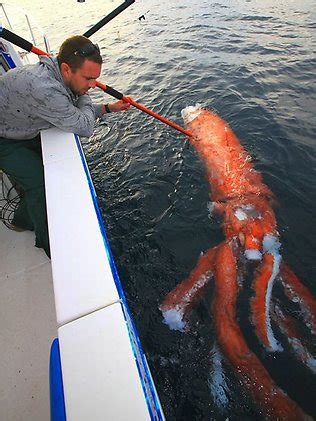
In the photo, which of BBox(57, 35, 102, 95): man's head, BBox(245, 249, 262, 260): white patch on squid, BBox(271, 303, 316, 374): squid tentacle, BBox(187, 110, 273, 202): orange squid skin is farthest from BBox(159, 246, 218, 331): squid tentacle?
BBox(57, 35, 102, 95): man's head

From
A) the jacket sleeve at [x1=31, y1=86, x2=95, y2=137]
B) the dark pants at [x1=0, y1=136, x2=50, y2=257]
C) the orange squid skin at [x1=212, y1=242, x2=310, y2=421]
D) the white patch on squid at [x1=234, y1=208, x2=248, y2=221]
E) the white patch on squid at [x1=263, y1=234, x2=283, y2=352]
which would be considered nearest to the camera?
the orange squid skin at [x1=212, y1=242, x2=310, y2=421]

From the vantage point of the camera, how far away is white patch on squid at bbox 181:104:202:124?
6.06 m

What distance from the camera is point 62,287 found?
177cm

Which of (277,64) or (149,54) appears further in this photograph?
(149,54)

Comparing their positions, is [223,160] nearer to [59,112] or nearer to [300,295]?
[300,295]

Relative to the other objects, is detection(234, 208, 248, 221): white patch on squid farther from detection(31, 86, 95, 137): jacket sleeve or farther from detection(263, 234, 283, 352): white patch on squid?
detection(31, 86, 95, 137): jacket sleeve

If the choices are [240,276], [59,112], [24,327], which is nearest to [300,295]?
[240,276]

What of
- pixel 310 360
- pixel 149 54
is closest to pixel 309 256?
pixel 310 360

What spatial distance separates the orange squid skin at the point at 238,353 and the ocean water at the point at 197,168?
8cm

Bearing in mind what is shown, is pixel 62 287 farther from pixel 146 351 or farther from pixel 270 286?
pixel 270 286

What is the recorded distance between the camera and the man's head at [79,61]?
2842 mm

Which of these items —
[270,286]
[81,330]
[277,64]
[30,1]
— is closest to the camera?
[81,330]

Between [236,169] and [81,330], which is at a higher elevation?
[81,330]

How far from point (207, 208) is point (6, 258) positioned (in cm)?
264
